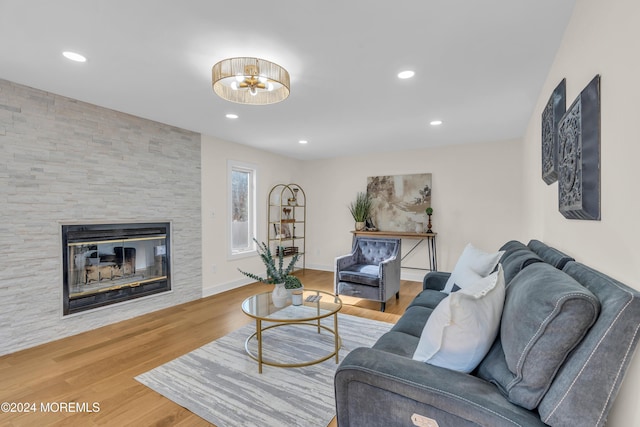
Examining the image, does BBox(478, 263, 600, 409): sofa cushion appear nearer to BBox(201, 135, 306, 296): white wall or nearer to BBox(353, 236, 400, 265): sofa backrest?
BBox(353, 236, 400, 265): sofa backrest

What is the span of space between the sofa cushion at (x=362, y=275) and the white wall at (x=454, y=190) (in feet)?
5.45

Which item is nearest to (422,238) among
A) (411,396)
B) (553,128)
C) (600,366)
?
(553,128)

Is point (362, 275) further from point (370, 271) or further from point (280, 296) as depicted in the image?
point (280, 296)

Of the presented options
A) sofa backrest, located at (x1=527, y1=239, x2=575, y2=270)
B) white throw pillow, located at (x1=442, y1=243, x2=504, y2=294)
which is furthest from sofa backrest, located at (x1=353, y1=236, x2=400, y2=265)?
sofa backrest, located at (x1=527, y1=239, x2=575, y2=270)

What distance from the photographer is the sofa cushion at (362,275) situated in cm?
349

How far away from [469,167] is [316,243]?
3193mm

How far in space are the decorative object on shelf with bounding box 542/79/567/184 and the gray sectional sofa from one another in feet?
3.04

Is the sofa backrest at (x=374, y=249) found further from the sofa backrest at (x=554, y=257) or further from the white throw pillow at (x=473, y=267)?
the sofa backrest at (x=554, y=257)

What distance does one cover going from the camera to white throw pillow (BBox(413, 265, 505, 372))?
116 cm

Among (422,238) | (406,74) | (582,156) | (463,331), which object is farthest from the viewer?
(422,238)

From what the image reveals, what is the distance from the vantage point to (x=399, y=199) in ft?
17.0

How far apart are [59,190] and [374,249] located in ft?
12.0

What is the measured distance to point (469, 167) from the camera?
4703 mm

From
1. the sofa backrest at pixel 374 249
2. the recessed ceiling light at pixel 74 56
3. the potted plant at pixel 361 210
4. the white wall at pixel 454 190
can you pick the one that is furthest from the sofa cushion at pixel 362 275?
the recessed ceiling light at pixel 74 56
